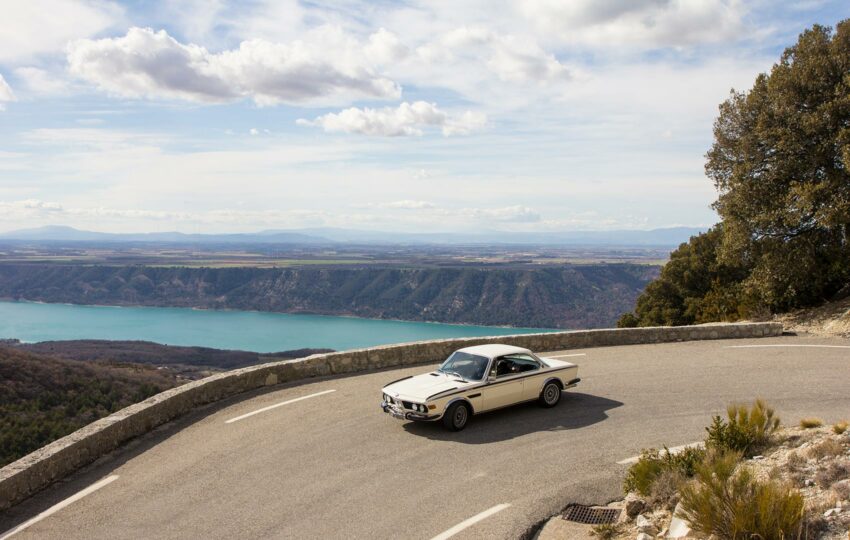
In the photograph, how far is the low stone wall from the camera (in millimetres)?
7965

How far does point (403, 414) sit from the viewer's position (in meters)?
9.76

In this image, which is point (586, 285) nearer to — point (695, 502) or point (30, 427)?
point (30, 427)

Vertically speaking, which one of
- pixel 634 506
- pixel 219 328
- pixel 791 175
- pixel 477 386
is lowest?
pixel 219 328

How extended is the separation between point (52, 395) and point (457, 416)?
156ft

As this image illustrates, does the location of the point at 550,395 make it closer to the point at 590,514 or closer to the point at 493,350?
the point at 493,350

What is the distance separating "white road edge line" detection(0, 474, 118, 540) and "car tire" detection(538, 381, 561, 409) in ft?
23.3

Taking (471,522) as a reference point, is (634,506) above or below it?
above

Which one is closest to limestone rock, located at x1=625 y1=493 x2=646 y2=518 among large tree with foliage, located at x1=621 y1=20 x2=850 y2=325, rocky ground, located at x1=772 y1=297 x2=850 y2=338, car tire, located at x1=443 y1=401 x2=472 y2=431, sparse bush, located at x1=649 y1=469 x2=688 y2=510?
sparse bush, located at x1=649 y1=469 x2=688 y2=510

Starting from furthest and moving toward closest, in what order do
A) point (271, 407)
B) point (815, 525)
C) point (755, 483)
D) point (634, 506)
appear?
1. point (271, 407)
2. point (634, 506)
3. point (755, 483)
4. point (815, 525)

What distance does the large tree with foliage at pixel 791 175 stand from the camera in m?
18.8

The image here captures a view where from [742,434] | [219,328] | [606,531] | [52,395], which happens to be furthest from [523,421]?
[219,328]

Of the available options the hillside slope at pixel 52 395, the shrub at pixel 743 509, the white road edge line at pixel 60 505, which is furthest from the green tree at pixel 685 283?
the hillside slope at pixel 52 395

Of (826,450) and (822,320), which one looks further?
(822,320)

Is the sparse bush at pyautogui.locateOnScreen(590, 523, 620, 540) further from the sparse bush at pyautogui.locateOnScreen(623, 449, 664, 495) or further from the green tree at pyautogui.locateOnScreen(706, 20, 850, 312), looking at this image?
the green tree at pyautogui.locateOnScreen(706, 20, 850, 312)
